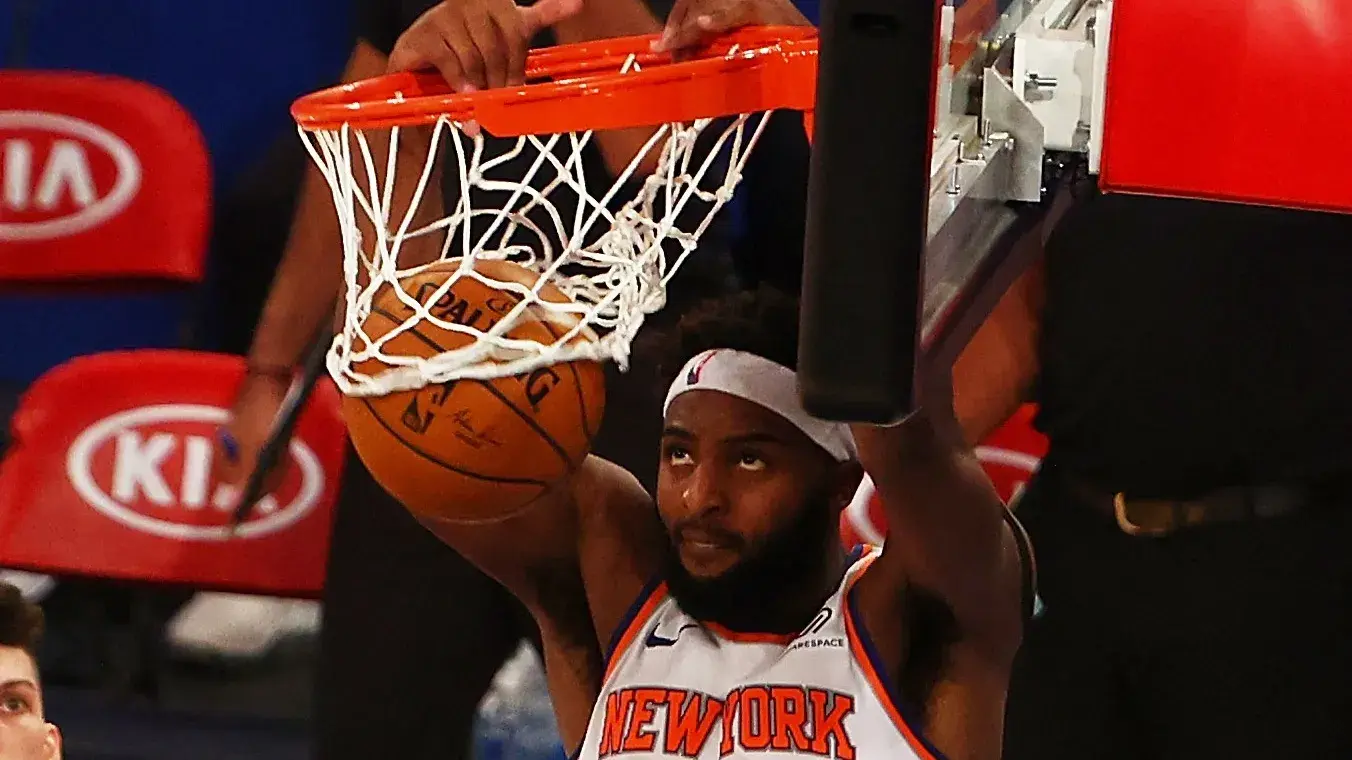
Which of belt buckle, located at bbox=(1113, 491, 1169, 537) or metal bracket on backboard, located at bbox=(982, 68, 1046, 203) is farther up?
metal bracket on backboard, located at bbox=(982, 68, 1046, 203)

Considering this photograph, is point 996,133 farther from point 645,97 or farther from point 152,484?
point 152,484

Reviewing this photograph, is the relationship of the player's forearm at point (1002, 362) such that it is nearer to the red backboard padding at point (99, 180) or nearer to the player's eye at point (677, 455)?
the player's eye at point (677, 455)

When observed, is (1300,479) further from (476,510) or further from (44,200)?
(44,200)

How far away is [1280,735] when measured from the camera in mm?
1560

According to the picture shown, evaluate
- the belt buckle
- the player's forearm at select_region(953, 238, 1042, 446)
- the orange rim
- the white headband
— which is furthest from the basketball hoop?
the belt buckle

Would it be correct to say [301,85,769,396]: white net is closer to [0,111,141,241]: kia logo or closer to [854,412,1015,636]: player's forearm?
[854,412,1015,636]: player's forearm

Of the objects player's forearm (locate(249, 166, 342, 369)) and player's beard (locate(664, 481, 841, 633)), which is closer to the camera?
player's beard (locate(664, 481, 841, 633))

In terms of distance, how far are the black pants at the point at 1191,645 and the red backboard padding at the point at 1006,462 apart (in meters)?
0.16

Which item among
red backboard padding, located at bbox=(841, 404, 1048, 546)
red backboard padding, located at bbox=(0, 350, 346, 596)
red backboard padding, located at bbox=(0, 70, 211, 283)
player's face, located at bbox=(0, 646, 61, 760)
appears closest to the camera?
player's face, located at bbox=(0, 646, 61, 760)

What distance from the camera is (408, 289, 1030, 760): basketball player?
54.4 inches

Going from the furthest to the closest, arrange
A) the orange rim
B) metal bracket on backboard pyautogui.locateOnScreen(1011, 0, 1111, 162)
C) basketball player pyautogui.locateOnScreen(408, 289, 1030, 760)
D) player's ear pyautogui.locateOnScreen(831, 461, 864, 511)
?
player's ear pyautogui.locateOnScreen(831, 461, 864, 511)
basketball player pyautogui.locateOnScreen(408, 289, 1030, 760)
the orange rim
metal bracket on backboard pyautogui.locateOnScreen(1011, 0, 1111, 162)

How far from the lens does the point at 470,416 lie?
4.18 feet

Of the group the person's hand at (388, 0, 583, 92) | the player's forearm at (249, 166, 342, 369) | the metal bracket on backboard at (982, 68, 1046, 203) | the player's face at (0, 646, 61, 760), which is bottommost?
the player's face at (0, 646, 61, 760)

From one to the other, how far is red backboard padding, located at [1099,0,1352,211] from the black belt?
760 mm
